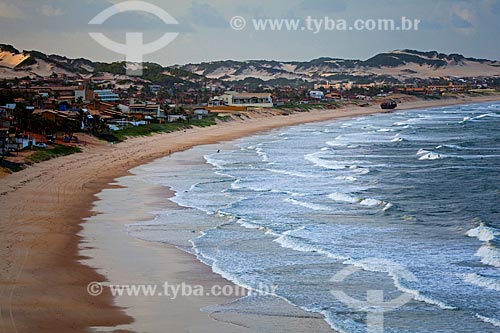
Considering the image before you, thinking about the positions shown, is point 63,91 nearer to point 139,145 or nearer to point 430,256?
point 139,145

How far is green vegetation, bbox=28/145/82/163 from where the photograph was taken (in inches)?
1683

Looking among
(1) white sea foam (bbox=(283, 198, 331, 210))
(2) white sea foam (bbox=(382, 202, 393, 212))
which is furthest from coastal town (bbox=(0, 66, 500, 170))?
(2) white sea foam (bbox=(382, 202, 393, 212))

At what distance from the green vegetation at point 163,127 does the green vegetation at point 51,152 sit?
10.7 m

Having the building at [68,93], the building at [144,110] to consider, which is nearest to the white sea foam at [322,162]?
the building at [144,110]

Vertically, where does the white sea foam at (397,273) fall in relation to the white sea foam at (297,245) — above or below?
below

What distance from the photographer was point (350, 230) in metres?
25.7

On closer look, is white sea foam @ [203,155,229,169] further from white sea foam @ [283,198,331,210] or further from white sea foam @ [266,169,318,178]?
white sea foam @ [283,198,331,210]

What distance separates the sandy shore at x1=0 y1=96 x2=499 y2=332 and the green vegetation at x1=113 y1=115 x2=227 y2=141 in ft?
38.1

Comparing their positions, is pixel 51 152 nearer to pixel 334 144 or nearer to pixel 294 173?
pixel 294 173

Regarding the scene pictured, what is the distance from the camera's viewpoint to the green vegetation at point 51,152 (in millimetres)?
42737

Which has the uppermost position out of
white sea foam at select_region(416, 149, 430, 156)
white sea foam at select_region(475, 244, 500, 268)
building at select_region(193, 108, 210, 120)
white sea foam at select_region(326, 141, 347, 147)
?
building at select_region(193, 108, 210, 120)

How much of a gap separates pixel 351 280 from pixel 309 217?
27.8ft

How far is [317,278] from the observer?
19812 mm

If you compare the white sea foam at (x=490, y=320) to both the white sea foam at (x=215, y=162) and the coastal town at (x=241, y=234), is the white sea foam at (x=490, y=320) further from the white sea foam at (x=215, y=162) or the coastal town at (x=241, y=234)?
the white sea foam at (x=215, y=162)
